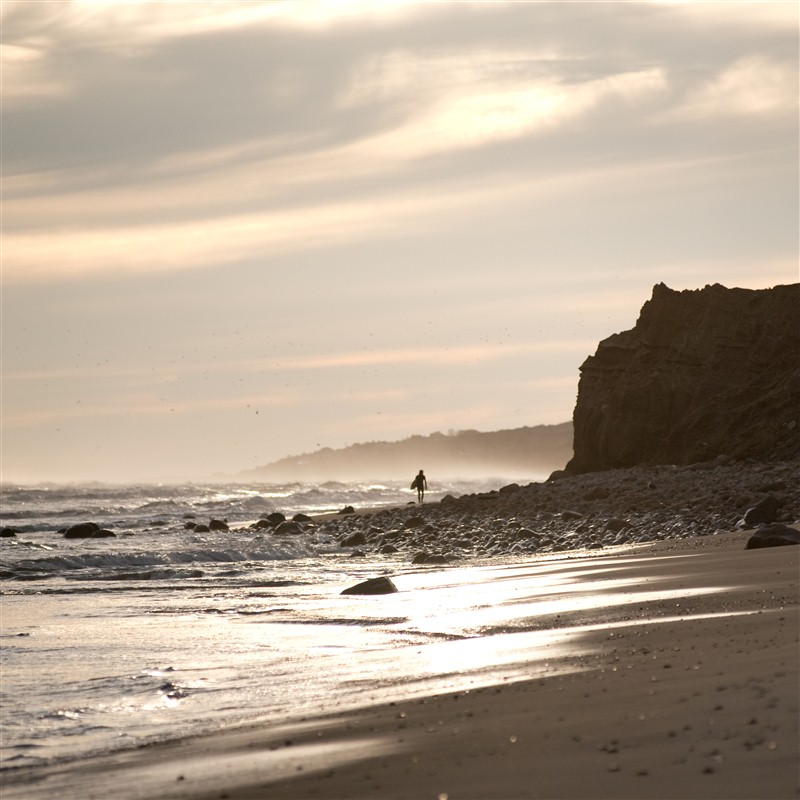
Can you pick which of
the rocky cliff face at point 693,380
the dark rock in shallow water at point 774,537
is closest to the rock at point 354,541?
the rocky cliff face at point 693,380

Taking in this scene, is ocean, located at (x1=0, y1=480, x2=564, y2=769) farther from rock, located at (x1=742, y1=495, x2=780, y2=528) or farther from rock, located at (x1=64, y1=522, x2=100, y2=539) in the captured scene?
rock, located at (x1=64, y1=522, x2=100, y2=539)

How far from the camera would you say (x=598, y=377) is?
149 feet

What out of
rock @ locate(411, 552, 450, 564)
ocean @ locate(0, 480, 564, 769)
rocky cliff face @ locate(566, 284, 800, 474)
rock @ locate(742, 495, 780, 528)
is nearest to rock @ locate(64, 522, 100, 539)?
ocean @ locate(0, 480, 564, 769)

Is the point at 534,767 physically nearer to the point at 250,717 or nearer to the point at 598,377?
the point at 250,717

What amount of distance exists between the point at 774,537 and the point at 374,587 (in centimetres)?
557

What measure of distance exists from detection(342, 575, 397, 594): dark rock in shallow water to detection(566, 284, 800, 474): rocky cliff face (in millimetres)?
23136

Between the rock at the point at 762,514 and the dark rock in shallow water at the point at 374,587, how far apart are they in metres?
8.20

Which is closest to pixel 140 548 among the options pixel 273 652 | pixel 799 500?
pixel 799 500

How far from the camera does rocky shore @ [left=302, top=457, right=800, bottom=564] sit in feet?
75.4

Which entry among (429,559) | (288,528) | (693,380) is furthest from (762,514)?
(693,380)

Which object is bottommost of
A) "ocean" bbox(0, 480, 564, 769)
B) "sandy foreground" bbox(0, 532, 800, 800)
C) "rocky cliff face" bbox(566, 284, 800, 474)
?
"ocean" bbox(0, 480, 564, 769)

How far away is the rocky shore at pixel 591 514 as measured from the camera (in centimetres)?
2297

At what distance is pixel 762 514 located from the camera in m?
20.9

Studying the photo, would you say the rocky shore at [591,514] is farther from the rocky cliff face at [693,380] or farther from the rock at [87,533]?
the rock at [87,533]
